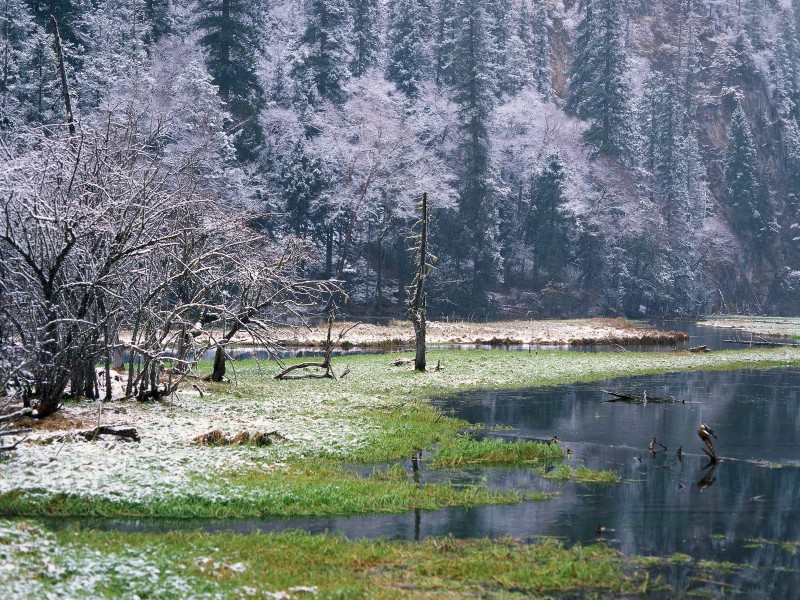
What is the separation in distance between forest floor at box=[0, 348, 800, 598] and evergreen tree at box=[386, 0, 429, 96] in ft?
263

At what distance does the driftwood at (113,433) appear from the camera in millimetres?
18953

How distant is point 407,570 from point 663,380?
2907cm

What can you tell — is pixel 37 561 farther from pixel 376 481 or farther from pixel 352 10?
pixel 352 10

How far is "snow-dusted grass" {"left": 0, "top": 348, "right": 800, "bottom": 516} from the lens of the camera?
15734 mm

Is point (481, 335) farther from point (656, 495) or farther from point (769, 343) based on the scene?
point (656, 495)

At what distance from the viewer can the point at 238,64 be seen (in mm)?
84938

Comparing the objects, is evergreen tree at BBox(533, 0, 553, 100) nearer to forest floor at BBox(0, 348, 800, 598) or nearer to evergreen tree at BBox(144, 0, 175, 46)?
evergreen tree at BBox(144, 0, 175, 46)

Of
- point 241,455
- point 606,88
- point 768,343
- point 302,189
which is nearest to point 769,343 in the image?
point 768,343

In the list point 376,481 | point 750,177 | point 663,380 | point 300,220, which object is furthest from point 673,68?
point 376,481

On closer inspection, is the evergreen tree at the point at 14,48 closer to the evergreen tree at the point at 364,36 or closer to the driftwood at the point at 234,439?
the evergreen tree at the point at 364,36

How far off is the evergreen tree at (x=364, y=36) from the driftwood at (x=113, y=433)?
87895 millimetres

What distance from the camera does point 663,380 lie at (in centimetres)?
3906

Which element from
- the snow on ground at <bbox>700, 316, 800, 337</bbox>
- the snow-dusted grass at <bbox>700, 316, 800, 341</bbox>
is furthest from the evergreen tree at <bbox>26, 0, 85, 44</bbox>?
the snow on ground at <bbox>700, 316, 800, 337</bbox>

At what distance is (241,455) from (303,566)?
23.4ft
